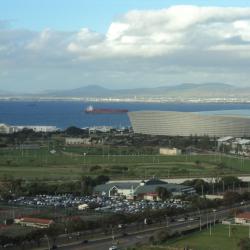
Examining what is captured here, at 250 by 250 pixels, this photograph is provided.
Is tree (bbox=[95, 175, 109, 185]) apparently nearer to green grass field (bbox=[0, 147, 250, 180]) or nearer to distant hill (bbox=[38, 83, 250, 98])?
green grass field (bbox=[0, 147, 250, 180])

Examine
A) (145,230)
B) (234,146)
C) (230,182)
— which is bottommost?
(145,230)

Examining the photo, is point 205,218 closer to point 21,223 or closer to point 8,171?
point 21,223

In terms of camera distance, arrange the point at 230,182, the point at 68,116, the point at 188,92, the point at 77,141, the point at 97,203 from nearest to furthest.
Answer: the point at 97,203
the point at 230,182
the point at 77,141
the point at 68,116
the point at 188,92

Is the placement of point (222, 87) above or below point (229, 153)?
above

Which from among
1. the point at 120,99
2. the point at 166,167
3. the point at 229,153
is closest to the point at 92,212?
the point at 166,167

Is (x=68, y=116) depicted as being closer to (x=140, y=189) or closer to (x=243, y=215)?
(x=140, y=189)

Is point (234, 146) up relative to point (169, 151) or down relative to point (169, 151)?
up

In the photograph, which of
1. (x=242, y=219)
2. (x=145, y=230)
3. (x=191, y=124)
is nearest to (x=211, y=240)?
(x=145, y=230)

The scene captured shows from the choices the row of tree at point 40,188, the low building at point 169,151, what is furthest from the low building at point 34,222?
the low building at point 169,151
